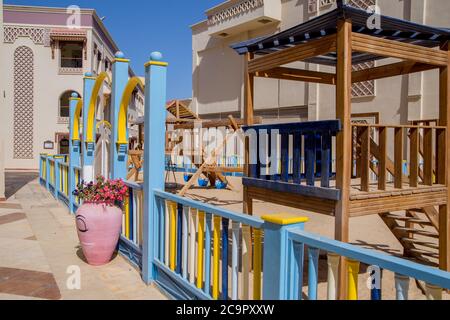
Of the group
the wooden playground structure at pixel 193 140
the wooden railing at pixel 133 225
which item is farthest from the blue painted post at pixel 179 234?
the wooden playground structure at pixel 193 140

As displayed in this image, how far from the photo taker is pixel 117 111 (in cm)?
512

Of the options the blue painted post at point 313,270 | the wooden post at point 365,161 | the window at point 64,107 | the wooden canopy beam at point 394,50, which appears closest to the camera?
the blue painted post at point 313,270

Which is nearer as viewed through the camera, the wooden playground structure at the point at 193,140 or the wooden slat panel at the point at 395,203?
the wooden slat panel at the point at 395,203

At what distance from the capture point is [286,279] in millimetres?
2211

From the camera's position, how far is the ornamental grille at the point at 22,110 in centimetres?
2170

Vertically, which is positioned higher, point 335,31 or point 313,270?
point 335,31

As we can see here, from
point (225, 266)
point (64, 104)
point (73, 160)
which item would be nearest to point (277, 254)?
point (225, 266)

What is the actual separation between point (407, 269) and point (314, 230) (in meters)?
5.21

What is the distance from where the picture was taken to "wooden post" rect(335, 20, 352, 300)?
352 cm

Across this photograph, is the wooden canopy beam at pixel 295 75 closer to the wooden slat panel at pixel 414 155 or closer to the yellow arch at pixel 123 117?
the yellow arch at pixel 123 117

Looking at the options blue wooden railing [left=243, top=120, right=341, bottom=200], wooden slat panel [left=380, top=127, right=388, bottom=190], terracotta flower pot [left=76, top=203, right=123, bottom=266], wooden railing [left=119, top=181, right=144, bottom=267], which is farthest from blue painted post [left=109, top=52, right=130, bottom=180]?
wooden slat panel [left=380, top=127, right=388, bottom=190]

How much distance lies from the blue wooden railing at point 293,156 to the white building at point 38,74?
18.2 m

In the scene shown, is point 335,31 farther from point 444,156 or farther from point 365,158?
point 444,156

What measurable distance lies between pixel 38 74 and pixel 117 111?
1978 centimetres
